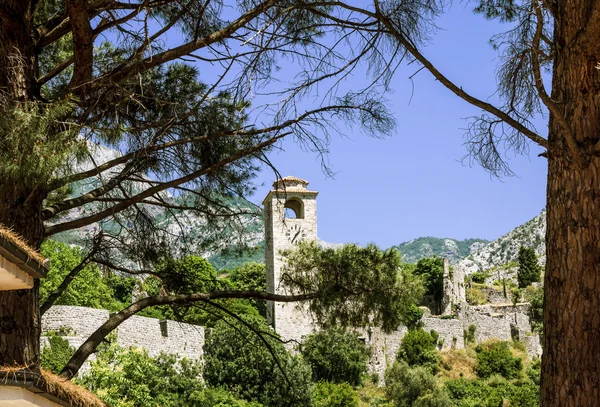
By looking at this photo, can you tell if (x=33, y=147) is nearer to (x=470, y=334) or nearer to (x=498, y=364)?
(x=498, y=364)

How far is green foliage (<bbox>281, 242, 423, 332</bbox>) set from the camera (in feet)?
20.7

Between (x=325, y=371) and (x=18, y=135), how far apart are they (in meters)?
24.6

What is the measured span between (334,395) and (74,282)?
9.45 metres

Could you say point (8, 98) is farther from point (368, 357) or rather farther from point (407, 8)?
point (368, 357)

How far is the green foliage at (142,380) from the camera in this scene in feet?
53.9

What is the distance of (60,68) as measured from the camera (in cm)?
631

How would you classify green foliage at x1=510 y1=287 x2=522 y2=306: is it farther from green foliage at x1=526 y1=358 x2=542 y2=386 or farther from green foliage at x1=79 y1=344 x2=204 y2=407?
green foliage at x1=79 y1=344 x2=204 y2=407

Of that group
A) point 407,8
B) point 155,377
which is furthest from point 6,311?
point 155,377

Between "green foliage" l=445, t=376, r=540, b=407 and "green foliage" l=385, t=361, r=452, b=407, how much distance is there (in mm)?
681

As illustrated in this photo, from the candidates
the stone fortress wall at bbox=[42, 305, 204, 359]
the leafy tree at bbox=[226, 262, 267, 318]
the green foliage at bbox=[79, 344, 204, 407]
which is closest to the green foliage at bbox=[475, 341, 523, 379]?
the leafy tree at bbox=[226, 262, 267, 318]

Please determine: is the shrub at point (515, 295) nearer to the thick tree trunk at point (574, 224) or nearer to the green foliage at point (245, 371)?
the green foliage at point (245, 371)

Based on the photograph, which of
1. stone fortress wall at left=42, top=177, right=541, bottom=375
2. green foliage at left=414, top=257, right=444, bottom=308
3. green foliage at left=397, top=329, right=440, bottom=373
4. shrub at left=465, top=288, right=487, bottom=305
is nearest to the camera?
stone fortress wall at left=42, top=177, right=541, bottom=375

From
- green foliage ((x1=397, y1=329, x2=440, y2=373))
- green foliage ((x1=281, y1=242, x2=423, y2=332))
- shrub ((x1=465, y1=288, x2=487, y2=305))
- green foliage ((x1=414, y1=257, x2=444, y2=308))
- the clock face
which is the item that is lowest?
green foliage ((x1=397, y1=329, x2=440, y2=373))

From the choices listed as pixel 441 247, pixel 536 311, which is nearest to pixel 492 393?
pixel 536 311
